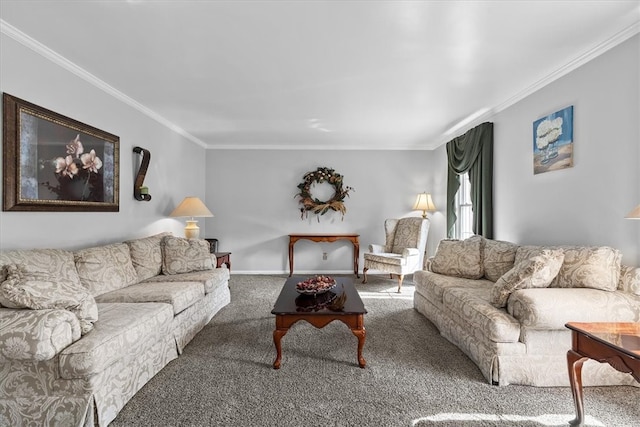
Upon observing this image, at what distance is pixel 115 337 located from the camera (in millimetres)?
1803

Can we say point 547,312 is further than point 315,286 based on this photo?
No

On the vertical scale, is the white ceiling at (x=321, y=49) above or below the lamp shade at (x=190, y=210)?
above

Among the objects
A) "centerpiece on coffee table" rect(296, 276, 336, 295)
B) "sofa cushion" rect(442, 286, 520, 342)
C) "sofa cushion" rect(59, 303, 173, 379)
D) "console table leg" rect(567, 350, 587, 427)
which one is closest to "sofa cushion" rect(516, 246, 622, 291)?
"sofa cushion" rect(442, 286, 520, 342)

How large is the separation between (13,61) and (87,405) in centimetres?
233

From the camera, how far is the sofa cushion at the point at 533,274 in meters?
2.20

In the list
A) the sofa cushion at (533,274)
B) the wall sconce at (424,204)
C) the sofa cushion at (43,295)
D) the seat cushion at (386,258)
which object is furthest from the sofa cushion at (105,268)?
the wall sconce at (424,204)

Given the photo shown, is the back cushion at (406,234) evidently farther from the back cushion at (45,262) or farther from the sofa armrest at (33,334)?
the sofa armrest at (33,334)

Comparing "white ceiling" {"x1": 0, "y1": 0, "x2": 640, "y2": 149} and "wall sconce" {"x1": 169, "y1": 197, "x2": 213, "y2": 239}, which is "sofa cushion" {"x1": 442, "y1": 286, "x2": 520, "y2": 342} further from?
"wall sconce" {"x1": 169, "y1": 197, "x2": 213, "y2": 239}

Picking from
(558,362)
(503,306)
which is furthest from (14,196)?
(558,362)

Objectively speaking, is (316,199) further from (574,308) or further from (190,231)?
(574,308)

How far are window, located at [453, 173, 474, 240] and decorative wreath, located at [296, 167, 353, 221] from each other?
1867mm

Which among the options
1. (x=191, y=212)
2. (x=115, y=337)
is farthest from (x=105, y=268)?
(x=191, y=212)

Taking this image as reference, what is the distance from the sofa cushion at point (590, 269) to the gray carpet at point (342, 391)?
2.13 ft

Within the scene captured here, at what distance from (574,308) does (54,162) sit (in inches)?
152
